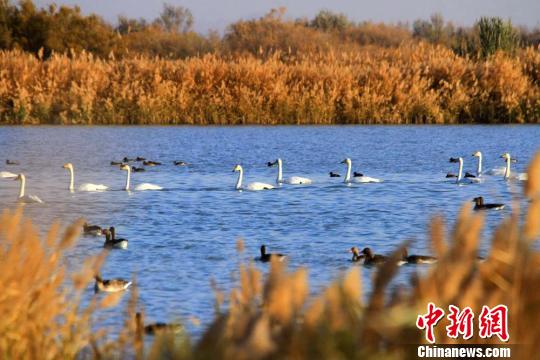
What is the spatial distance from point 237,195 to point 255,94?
14.2 m

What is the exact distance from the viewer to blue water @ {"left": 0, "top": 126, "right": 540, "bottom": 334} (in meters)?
11.1

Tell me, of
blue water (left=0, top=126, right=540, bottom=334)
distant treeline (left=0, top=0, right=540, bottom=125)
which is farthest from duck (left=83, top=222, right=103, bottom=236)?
distant treeline (left=0, top=0, right=540, bottom=125)

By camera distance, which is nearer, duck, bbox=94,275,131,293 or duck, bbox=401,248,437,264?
duck, bbox=94,275,131,293

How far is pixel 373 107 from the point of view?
32.5 m

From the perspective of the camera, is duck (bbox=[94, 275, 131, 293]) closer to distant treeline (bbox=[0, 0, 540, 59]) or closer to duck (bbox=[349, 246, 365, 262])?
duck (bbox=[349, 246, 365, 262])

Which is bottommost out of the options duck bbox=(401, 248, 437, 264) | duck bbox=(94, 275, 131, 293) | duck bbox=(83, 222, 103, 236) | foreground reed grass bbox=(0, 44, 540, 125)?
duck bbox=(83, 222, 103, 236)

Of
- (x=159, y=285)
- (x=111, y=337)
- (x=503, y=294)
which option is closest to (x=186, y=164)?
(x=159, y=285)

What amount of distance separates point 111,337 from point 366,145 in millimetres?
21737

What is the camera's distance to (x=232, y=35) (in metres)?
58.7

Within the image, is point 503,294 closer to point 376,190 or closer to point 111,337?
point 111,337

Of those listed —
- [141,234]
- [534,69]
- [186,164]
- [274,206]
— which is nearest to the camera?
[141,234]

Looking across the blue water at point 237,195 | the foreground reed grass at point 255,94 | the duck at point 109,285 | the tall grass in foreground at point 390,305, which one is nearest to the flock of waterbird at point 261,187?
the duck at point 109,285

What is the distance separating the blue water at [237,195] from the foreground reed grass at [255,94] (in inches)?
31.5

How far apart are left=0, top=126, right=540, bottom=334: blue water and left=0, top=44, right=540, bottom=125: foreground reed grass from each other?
0.80 metres
